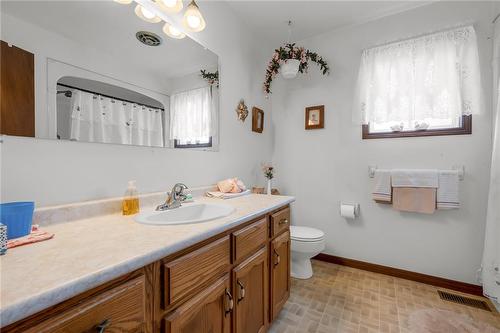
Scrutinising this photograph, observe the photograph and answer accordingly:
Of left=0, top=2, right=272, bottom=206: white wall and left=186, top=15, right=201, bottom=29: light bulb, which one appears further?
left=186, top=15, right=201, bottom=29: light bulb

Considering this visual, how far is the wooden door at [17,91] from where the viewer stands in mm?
779

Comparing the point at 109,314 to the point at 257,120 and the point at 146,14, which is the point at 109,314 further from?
the point at 257,120

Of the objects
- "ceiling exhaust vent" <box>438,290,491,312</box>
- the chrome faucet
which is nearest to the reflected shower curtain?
"ceiling exhaust vent" <box>438,290,491,312</box>

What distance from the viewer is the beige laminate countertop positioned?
0.40m

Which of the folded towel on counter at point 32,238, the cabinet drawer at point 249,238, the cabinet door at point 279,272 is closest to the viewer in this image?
the folded towel on counter at point 32,238

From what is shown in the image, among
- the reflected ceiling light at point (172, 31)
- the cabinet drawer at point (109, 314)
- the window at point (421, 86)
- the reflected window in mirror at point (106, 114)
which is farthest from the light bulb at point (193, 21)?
the window at point (421, 86)

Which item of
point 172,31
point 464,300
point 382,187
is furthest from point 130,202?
point 464,300

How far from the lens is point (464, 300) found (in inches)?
66.6

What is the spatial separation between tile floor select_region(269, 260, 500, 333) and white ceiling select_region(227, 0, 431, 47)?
245 centimetres

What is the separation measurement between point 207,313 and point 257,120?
187 centimetres

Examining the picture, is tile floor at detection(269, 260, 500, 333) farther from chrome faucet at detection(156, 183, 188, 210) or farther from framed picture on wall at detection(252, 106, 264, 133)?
framed picture on wall at detection(252, 106, 264, 133)

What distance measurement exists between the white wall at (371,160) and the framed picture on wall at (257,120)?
0.93 feet

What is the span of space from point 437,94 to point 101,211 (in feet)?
8.23

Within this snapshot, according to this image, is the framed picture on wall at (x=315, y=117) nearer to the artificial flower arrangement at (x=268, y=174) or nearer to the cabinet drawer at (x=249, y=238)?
the artificial flower arrangement at (x=268, y=174)
